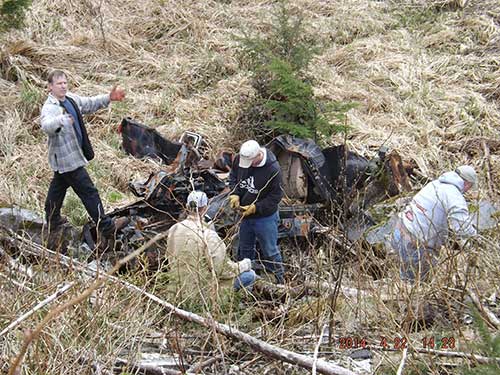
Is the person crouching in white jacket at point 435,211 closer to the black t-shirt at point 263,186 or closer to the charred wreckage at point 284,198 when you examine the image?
the charred wreckage at point 284,198

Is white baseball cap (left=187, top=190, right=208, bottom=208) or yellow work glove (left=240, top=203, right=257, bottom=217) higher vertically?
white baseball cap (left=187, top=190, right=208, bottom=208)

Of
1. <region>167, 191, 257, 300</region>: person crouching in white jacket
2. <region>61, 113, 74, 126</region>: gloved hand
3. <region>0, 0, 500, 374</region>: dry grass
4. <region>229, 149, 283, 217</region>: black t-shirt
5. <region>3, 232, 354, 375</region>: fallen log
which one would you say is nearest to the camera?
<region>3, 232, 354, 375</region>: fallen log

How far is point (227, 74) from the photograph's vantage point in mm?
10625

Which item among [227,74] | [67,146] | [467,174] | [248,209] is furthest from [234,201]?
[227,74]

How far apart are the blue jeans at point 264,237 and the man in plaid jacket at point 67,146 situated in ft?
4.03

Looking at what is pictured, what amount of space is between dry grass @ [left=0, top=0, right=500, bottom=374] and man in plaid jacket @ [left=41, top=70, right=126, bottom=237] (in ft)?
3.11

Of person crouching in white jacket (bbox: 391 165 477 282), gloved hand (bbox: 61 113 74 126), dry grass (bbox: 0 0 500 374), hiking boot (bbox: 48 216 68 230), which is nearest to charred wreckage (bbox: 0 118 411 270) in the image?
hiking boot (bbox: 48 216 68 230)

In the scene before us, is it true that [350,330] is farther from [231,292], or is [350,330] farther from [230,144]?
[230,144]

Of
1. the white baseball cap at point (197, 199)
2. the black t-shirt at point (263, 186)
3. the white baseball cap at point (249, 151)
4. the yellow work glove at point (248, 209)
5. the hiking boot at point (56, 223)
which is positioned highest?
the white baseball cap at point (249, 151)

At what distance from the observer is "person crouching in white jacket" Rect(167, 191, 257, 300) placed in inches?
145

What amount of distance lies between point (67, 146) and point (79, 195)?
1.72 ft

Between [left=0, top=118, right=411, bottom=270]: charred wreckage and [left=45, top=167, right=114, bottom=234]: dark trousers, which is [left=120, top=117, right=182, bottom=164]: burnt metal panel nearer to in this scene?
[left=0, top=118, right=411, bottom=270]: charred wreckage

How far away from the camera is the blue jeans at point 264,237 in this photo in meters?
5.96

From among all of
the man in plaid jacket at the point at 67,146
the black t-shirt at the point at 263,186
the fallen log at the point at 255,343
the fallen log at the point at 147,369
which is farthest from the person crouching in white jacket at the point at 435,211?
the man in plaid jacket at the point at 67,146
